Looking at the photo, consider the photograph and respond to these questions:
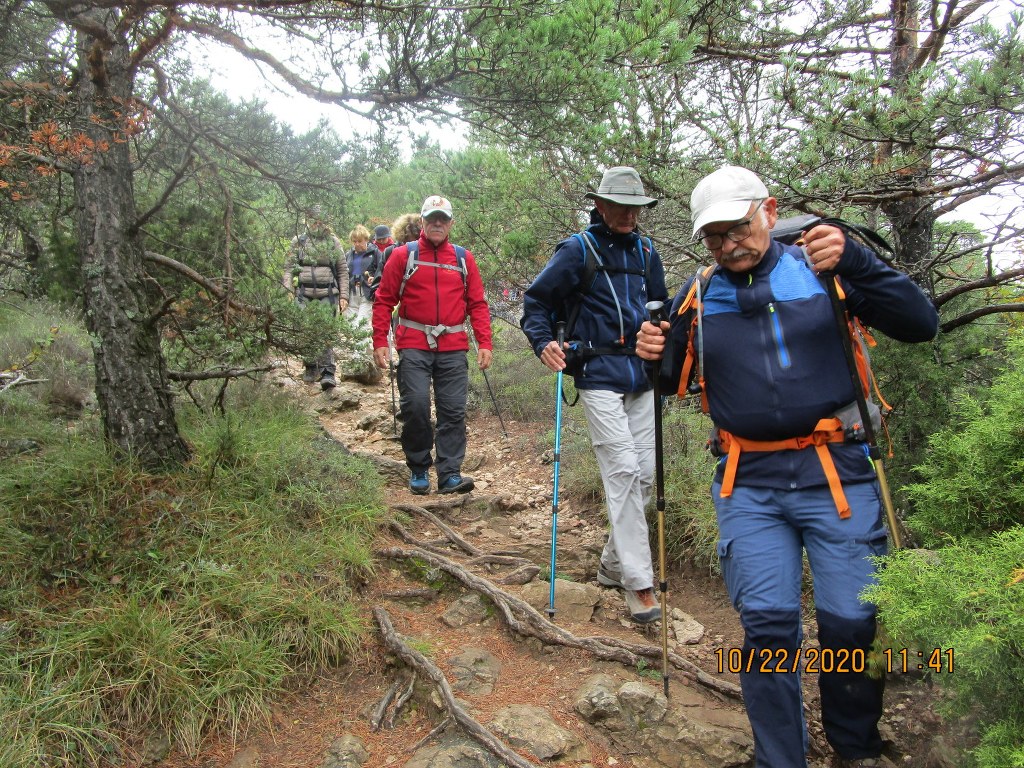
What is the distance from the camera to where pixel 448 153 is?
9.58 metres

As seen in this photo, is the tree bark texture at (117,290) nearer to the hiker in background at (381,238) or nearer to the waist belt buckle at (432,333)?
the waist belt buckle at (432,333)

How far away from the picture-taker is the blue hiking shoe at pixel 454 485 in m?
6.13

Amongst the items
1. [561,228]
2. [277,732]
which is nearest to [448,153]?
[561,228]

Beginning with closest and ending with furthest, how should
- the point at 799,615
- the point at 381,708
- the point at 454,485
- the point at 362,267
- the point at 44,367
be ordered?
the point at 799,615
the point at 381,708
the point at 454,485
the point at 44,367
the point at 362,267

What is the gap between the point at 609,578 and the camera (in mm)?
4516

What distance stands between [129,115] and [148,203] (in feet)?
9.77

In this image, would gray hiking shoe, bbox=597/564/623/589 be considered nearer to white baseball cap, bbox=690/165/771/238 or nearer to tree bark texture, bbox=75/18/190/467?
white baseball cap, bbox=690/165/771/238

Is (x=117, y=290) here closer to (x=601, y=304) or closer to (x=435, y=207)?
(x=435, y=207)

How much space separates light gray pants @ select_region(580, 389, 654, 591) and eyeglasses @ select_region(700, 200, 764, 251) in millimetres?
1512

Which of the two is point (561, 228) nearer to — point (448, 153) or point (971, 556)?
point (448, 153)

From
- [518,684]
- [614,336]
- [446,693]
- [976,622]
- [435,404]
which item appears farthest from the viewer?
[435,404]

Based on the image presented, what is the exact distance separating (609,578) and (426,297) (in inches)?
112

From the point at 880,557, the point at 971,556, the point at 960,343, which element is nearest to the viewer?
the point at 971,556

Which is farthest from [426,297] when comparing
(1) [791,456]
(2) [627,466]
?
(1) [791,456]
